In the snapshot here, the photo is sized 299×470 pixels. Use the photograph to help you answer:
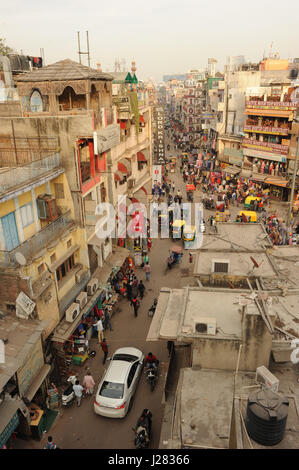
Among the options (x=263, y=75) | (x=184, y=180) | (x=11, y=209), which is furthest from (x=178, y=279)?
(x=263, y=75)

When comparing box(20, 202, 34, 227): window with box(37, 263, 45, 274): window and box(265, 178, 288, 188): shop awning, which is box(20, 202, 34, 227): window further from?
box(265, 178, 288, 188): shop awning

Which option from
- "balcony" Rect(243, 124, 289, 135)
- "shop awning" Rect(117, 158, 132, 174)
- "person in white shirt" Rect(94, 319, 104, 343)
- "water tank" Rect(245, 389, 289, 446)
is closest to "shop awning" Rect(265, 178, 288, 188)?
"balcony" Rect(243, 124, 289, 135)

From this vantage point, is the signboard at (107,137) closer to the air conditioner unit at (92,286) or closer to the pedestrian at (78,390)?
the air conditioner unit at (92,286)

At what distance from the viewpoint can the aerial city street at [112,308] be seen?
9305 mm

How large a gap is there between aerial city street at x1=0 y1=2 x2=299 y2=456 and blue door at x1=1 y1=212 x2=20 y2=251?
0.23 ft

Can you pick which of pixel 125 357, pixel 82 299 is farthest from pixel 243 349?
pixel 82 299

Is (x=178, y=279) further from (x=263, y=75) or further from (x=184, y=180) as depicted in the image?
(x=263, y=75)

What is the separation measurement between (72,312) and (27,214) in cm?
440

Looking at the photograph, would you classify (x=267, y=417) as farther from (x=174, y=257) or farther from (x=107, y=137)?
(x=174, y=257)

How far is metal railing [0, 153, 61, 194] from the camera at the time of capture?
12.4m

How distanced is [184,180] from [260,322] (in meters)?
39.2

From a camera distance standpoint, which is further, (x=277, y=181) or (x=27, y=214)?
(x=277, y=181)

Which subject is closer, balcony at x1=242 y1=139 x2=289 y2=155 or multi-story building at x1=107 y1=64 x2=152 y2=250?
multi-story building at x1=107 y1=64 x2=152 y2=250

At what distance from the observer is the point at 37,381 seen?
12570 millimetres
